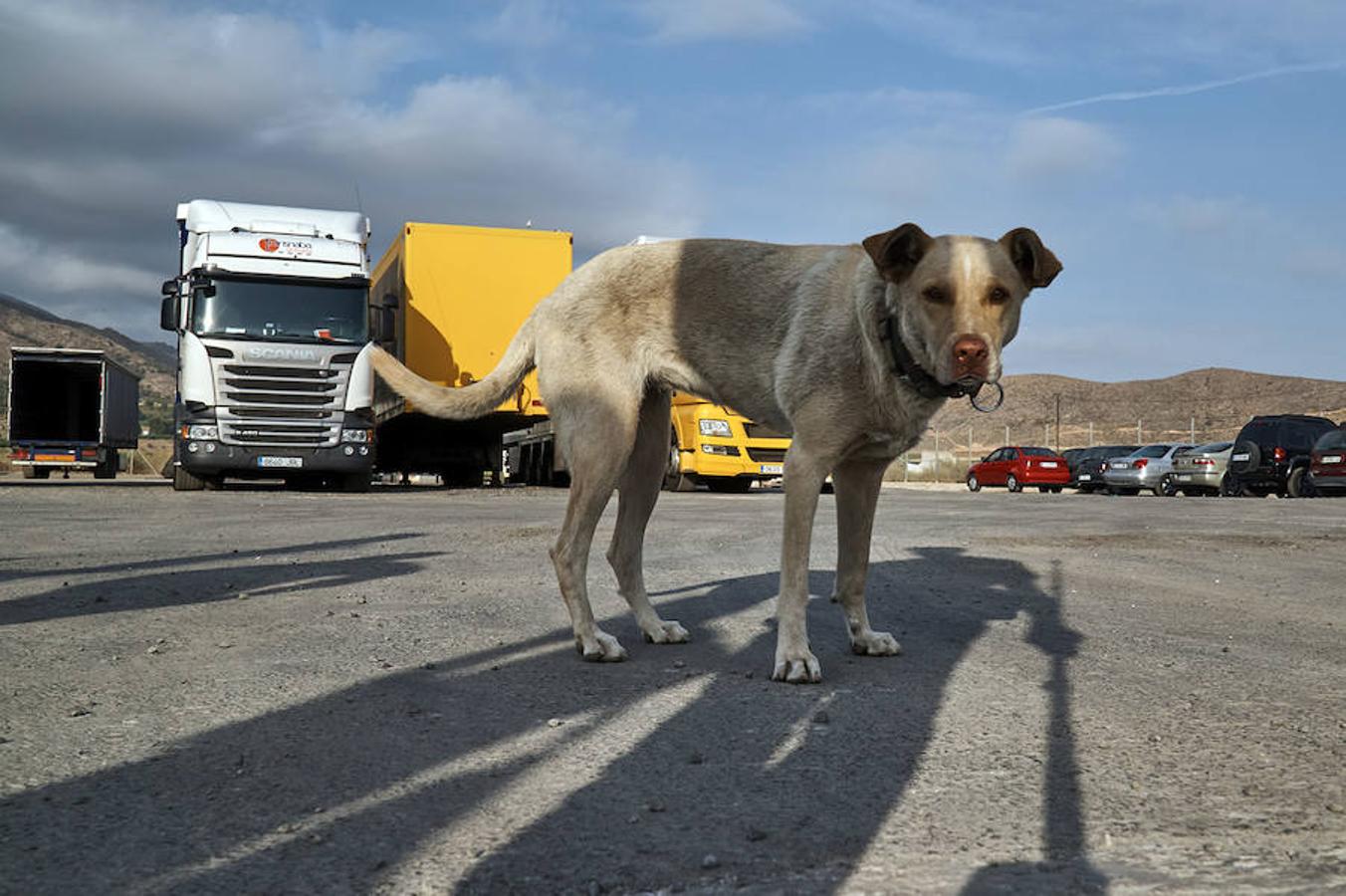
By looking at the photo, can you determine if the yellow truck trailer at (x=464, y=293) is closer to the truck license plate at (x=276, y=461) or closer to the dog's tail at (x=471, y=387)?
the truck license plate at (x=276, y=461)

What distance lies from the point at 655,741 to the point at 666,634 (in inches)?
65.1

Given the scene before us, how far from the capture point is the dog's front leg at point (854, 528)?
15.2 feet

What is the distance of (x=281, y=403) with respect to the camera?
18.0m

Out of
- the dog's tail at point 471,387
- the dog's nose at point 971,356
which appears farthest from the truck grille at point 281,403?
the dog's nose at point 971,356

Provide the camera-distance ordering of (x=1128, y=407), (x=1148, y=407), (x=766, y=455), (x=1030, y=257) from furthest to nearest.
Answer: (x=1128, y=407)
(x=1148, y=407)
(x=766, y=455)
(x=1030, y=257)

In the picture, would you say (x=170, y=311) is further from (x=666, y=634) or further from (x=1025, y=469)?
(x=1025, y=469)

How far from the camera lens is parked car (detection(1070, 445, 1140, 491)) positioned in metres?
36.9

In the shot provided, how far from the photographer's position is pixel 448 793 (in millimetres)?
2602

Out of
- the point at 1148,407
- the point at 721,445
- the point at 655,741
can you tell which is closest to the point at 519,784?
the point at 655,741

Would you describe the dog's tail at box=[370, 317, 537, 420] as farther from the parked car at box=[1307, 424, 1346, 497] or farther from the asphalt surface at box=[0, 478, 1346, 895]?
the parked car at box=[1307, 424, 1346, 497]

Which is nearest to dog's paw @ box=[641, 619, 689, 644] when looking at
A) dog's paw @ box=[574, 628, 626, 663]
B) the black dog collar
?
dog's paw @ box=[574, 628, 626, 663]

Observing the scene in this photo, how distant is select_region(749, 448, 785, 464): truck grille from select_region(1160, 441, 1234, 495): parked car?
47.4 feet

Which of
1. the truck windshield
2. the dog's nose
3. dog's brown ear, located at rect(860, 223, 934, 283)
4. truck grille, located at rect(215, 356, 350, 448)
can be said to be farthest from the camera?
truck grille, located at rect(215, 356, 350, 448)

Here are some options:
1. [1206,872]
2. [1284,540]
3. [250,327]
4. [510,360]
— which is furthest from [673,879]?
[250,327]
